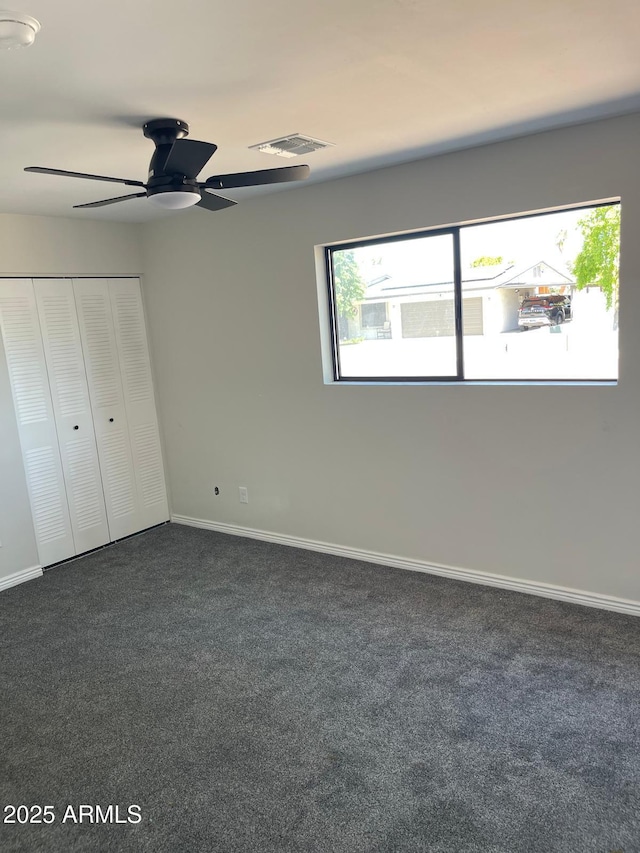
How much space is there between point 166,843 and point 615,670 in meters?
1.98

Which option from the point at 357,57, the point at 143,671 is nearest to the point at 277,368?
the point at 143,671

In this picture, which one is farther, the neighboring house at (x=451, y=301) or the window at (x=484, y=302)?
the neighboring house at (x=451, y=301)

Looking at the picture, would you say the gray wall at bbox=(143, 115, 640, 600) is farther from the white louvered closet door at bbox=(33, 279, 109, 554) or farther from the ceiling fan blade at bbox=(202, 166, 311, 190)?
the ceiling fan blade at bbox=(202, 166, 311, 190)

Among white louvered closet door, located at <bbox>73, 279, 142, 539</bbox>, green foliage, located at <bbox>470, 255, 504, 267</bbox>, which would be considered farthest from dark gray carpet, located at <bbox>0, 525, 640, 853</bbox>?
green foliage, located at <bbox>470, 255, 504, 267</bbox>

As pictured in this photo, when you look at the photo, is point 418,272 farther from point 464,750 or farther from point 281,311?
point 464,750

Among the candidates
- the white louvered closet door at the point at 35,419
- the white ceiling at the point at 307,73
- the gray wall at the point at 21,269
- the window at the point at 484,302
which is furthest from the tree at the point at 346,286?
the white louvered closet door at the point at 35,419

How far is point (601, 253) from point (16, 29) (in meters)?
2.68

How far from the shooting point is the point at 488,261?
11.1 ft

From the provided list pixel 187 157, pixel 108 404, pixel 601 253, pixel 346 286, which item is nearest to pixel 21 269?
pixel 108 404

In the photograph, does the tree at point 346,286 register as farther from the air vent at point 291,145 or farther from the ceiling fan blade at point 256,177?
the ceiling fan blade at point 256,177

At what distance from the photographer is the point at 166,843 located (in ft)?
6.30

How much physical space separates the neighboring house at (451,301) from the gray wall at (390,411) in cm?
33

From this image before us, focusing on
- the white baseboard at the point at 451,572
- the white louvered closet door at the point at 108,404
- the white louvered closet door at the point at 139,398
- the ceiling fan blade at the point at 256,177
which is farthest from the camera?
the white louvered closet door at the point at 139,398

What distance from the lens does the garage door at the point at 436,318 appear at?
345 cm
